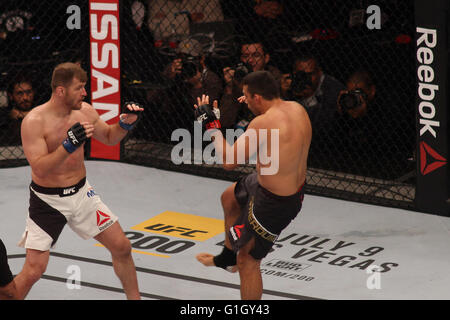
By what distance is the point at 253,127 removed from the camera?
13.8ft

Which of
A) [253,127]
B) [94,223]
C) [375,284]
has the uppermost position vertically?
[253,127]

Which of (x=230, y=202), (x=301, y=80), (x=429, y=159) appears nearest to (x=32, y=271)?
(x=230, y=202)

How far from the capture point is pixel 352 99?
6922mm

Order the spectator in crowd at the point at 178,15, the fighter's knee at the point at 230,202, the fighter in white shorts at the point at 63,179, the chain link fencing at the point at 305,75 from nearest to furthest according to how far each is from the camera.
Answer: the fighter in white shorts at the point at 63,179 → the fighter's knee at the point at 230,202 → the chain link fencing at the point at 305,75 → the spectator in crowd at the point at 178,15

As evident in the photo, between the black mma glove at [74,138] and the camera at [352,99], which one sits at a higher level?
the camera at [352,99]

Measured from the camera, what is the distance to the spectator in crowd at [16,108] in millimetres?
7883

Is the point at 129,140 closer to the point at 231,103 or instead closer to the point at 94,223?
the point at 231,103

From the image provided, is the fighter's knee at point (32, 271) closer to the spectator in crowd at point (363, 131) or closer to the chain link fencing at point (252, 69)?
the chain link fencing at point (252, 69)

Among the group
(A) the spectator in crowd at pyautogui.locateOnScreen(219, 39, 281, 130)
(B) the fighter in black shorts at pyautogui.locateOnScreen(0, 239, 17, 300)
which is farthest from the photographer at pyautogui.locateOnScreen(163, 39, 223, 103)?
(B) the fighter in black shorts at pyautogui.locateOnScreen(0, 239, 17, 300)

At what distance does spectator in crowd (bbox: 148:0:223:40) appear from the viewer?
7.71 m

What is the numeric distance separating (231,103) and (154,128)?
2.98 feet

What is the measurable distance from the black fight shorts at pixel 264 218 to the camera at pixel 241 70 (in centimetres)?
284

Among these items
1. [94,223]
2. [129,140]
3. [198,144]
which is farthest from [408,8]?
[94,223]

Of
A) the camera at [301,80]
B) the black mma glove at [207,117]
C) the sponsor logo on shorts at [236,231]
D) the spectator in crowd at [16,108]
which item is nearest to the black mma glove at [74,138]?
the black mma glove at [207,117]
